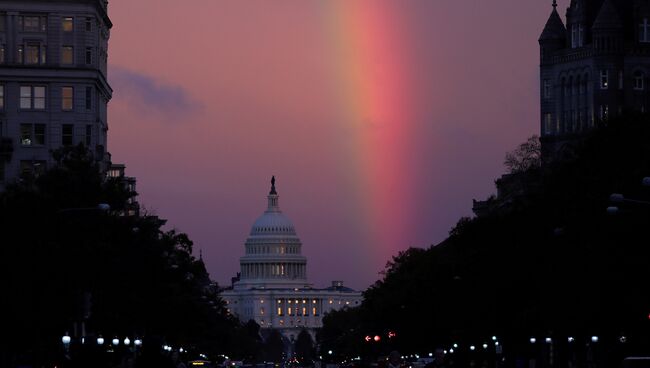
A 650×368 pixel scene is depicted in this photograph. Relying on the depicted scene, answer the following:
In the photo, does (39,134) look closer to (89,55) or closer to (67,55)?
(67,55)

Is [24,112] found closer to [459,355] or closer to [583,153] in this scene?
[583,153]

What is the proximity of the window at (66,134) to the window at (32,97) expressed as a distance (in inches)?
90.7

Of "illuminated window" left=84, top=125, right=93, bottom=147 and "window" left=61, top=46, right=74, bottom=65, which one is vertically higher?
"window" left=61, top=46, right=74, bottom=65

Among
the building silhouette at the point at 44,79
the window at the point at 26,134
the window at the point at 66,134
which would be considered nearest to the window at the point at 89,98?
the building silhouette at the point at 44,79

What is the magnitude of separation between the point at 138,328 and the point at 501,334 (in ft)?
82.9

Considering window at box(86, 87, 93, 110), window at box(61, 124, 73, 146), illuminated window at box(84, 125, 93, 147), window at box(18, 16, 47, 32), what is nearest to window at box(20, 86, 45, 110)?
window at box(61, 124, 73, 146)

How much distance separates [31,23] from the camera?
511 ft

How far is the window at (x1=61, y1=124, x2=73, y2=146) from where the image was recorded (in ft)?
516

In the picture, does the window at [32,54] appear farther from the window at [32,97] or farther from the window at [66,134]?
the window at [66,134]

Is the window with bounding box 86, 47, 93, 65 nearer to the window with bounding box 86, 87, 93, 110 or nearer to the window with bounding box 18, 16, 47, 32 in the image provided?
the window with bounding box 86, 87, 93, 110

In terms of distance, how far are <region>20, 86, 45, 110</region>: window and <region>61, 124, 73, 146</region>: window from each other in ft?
7.56

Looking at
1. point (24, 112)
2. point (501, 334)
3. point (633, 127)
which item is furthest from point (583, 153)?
point (24, 112)

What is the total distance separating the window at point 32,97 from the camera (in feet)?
513

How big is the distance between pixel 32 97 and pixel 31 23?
5.71 meters
